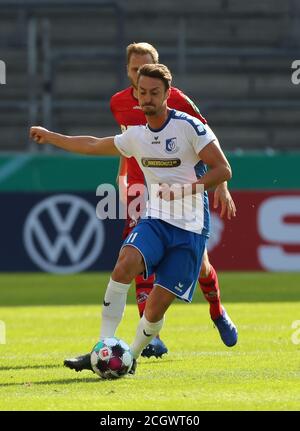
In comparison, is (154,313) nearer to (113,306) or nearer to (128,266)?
(113,306)

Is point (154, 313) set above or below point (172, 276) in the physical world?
below

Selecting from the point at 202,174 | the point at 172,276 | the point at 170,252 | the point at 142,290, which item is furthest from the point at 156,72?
the point at 142,290

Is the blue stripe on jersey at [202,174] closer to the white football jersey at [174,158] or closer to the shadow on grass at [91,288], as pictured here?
the white football jersey at [174,158]

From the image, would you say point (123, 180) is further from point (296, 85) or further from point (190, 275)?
point (296, 85)

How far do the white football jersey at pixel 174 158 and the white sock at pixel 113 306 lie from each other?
57cm

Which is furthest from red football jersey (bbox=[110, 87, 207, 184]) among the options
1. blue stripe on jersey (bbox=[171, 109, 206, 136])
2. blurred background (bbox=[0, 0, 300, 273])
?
blurred background (bbox=[0, 0, 300, 273])

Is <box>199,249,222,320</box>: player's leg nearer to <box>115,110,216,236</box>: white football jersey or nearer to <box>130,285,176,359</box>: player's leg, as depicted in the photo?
<box>115,110,216,236</box>: white football jersey

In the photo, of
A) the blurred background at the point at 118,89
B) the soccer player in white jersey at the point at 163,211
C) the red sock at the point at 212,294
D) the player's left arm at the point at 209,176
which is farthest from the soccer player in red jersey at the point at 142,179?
the blurred background at the point at 118,89

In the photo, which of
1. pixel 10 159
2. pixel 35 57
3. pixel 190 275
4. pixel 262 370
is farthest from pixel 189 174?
pixel 35 57

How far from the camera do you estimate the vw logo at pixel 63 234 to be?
17891 millimetres

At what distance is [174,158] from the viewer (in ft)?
26.5

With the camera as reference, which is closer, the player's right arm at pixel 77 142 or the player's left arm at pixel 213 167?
the player's left arm at pixel 213 167

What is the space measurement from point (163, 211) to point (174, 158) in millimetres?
383

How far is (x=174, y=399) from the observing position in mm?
6902
